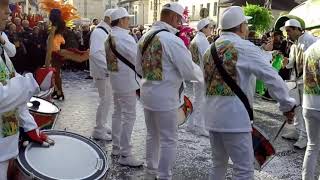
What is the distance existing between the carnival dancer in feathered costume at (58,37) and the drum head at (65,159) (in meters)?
3.48

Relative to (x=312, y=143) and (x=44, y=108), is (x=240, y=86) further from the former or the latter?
(x=44, y=108)

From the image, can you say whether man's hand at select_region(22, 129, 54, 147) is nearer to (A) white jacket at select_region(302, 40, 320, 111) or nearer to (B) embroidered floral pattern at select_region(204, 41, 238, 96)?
(B) embroidered floral pattern at select_region(204, 41, 238, 96)

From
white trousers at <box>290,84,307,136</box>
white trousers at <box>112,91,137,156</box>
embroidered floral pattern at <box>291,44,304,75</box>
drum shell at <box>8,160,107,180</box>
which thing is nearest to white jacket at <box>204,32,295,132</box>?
drum shell at <box>8,160,107,180</box>

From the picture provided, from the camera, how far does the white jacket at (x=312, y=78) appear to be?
435cm

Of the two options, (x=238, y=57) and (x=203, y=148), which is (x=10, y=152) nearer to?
(x=238, y=57)

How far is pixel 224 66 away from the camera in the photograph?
364cm

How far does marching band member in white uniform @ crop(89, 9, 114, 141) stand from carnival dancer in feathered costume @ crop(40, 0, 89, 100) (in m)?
0.19

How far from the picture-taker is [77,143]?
291 cm

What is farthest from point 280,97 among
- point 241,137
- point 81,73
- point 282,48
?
point 81,73

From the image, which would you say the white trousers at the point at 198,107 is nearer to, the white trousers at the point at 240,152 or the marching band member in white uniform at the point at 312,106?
the marching band member in white uniform at the point at 312,106

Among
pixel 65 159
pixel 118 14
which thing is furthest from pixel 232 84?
pixel 118 14

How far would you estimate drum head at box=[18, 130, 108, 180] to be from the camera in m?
2.55

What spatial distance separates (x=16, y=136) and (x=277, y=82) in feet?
6.74

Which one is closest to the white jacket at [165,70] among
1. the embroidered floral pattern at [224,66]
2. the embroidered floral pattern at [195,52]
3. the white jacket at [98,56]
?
the embroidered floral pattern at [224,66]
